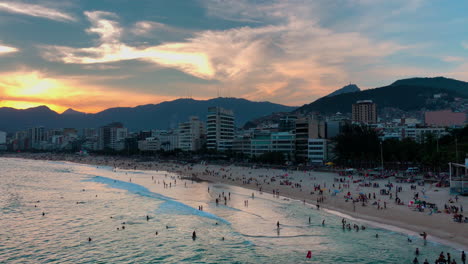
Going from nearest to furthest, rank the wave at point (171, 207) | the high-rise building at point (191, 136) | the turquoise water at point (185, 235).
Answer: the turquoise water at point (185, 235)
the wave at point (171, 207)
the high-rise building at point (191, 136)

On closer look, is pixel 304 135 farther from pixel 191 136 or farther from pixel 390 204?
pixel 191 136

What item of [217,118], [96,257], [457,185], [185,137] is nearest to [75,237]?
[96,257]

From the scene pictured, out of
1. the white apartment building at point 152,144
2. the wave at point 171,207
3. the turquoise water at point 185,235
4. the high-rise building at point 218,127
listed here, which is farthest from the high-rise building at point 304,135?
the white apartment building at point 152,144

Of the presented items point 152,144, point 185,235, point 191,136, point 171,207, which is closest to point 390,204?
point 185,235

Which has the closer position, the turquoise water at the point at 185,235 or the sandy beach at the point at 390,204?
the turquoise water at the point at 185,235

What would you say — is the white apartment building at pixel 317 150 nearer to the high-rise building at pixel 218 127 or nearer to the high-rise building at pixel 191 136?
the high-rise building at pixel 218 127

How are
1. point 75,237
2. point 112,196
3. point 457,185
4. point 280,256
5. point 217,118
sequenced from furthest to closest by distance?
1. point 217,118
2. point 112,196
3. point 457,185
4. point 75,237
5. point 280,256

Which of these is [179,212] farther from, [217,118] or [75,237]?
[217,118]
